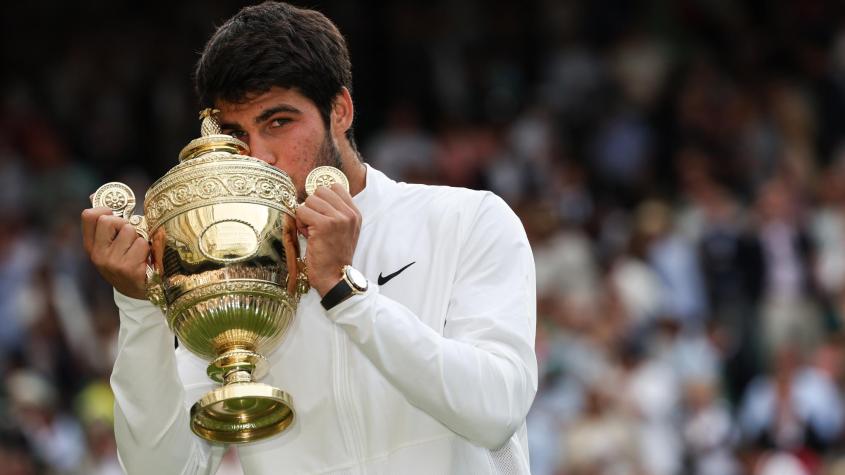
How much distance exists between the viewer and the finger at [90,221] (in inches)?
166

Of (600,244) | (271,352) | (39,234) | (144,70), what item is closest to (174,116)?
(144,70)

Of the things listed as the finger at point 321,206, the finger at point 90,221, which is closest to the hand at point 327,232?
the finger at point 321,206

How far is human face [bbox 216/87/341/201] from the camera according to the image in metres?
4.51

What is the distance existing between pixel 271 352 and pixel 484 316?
1.89 feet

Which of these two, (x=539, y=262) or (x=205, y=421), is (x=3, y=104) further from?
(x=205, y=421)

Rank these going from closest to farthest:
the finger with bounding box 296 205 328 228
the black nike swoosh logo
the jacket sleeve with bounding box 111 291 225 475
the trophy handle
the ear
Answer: the finger with bounding box 296 205 328 228 < the trophy handle < the jacket sleeve with bounding box 111 291 225 475 < the black nike swoosh logo < the ear

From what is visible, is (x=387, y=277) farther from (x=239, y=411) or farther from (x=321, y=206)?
(x=239, y=411)

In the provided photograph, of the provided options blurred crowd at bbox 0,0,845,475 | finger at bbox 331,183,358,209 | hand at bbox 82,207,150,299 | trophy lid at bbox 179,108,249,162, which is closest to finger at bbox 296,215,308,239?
finger at bbox 331,183,358,209

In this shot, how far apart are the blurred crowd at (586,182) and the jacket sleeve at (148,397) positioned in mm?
5897

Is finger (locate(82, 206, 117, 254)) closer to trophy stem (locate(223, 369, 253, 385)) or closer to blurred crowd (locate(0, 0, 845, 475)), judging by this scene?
trophy stem (locate(223, 369, 253, 385))

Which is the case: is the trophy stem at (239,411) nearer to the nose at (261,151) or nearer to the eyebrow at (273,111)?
the nose at (261,151)

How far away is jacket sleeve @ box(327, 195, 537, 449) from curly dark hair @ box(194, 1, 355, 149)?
59 centimetres

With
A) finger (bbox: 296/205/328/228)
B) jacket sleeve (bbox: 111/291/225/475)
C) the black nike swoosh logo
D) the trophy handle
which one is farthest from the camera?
the black nike swoosh logo

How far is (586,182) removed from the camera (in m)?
14.8
